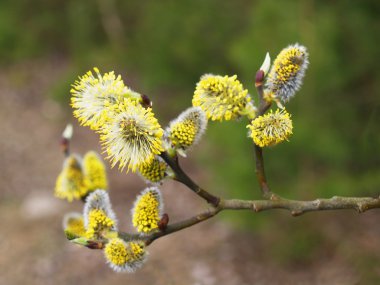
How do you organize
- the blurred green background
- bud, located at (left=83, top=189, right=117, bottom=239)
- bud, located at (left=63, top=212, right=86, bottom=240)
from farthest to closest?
1. the blurred green background
2. bud, located at (left=63, top=212, right=86, bottom=240)
3. bud, located at (left=83, top=189, right=117, bottom=239)

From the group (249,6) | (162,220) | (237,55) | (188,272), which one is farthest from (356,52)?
(162,220)

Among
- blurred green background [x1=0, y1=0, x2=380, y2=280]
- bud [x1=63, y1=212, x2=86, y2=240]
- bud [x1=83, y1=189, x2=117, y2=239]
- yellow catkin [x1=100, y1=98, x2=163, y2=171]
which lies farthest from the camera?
blurred green background [x1=0, y1=0, x2=380, y2=280]

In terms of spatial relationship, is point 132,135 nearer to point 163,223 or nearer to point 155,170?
point 155,170

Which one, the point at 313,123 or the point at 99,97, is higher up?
the point at 313,123

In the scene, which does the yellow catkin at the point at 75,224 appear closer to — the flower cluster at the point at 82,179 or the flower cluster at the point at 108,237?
the flower cluster at the point at 82,179

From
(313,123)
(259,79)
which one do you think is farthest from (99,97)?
(313,123)

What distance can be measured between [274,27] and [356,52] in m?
0.90

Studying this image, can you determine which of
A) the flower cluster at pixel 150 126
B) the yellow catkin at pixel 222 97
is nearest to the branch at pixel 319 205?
the flower cluster at pixel 150 126

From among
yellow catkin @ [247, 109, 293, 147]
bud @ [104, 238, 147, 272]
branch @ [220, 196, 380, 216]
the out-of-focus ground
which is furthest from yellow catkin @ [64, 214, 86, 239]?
the out-of-focus ground

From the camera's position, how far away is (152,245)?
23.8 ft

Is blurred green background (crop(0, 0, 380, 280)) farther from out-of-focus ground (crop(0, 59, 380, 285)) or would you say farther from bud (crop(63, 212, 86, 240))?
bud (crop(63, 212, 86, 240))

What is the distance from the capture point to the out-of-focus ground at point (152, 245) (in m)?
5.40

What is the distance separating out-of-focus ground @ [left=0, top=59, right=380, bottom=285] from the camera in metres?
5.40

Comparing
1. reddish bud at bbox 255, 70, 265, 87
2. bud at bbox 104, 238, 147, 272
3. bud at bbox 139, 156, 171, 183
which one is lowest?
bud at bbox 104, 238, 147, 272
